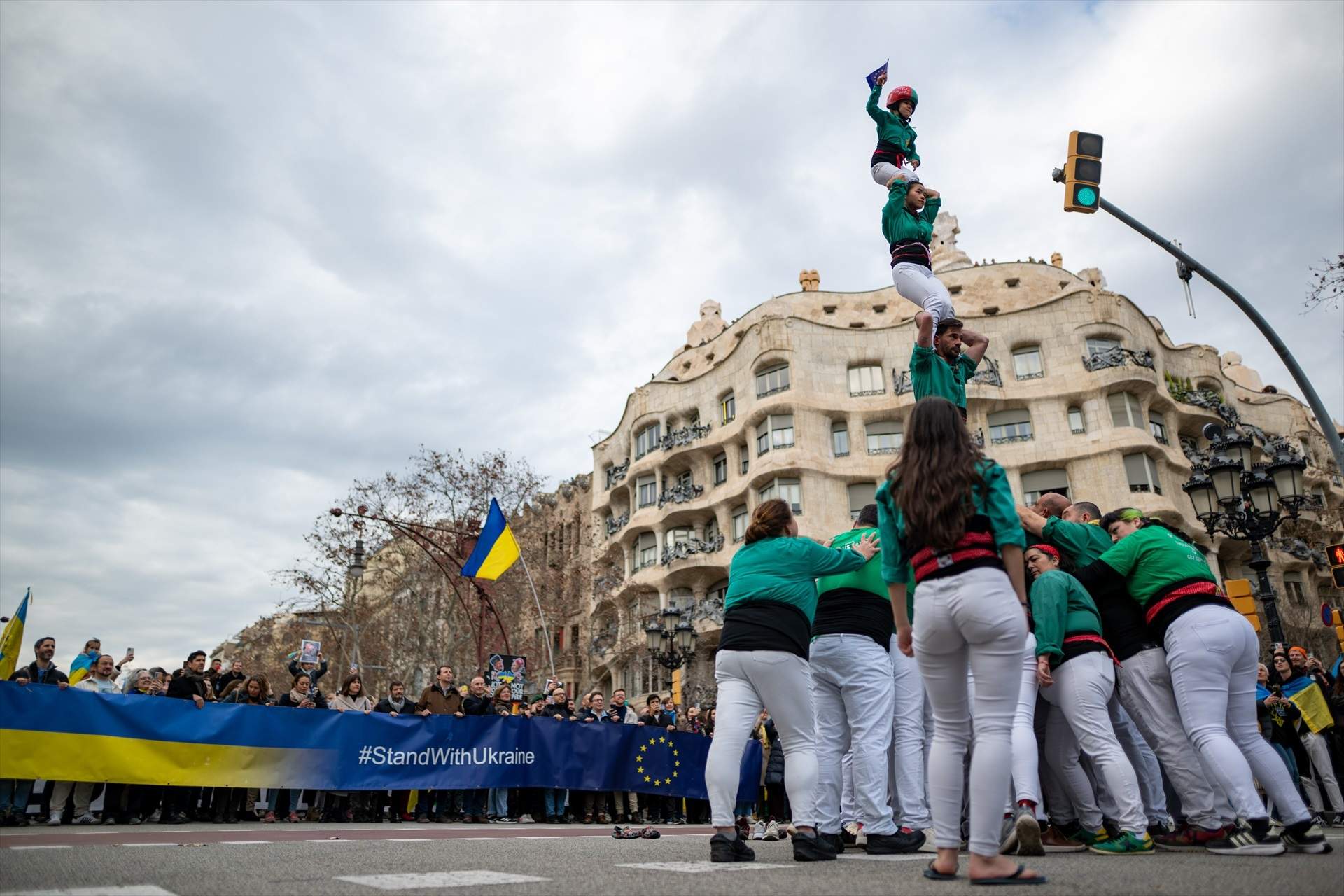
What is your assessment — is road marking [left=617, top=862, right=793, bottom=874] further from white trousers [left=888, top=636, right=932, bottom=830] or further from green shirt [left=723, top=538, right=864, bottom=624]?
white trousers [left=888, top=636, right=932, bottom=830]

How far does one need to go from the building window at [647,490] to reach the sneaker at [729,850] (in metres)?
44.6

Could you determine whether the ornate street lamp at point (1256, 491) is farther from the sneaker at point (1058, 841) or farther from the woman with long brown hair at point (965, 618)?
the woman with long brown hair at point (965, 618)

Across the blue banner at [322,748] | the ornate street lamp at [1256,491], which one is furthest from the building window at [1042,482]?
the blue banner at [322,748]

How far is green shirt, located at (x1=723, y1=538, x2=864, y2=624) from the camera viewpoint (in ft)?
16.9

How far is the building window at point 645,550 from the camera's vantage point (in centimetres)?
4931

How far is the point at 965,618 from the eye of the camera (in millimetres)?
3689

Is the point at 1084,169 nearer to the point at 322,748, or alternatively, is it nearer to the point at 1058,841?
the point at 1058,841

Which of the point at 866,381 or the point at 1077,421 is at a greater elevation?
the point at 866,381

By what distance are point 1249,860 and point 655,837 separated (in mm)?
4837

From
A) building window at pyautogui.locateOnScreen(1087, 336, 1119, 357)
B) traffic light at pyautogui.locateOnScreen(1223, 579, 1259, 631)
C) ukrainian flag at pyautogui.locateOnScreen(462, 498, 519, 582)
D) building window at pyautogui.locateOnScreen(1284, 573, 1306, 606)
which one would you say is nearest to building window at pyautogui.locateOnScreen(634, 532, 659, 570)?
building window at pyautogui.locateOnScreen(1087, 336, 1119, 357)

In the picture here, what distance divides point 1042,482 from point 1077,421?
10.9 feet

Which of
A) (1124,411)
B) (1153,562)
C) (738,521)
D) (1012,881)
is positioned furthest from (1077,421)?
(1012,881)

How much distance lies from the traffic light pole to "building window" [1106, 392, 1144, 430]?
104 ft

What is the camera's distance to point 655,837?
7918 millimetres
